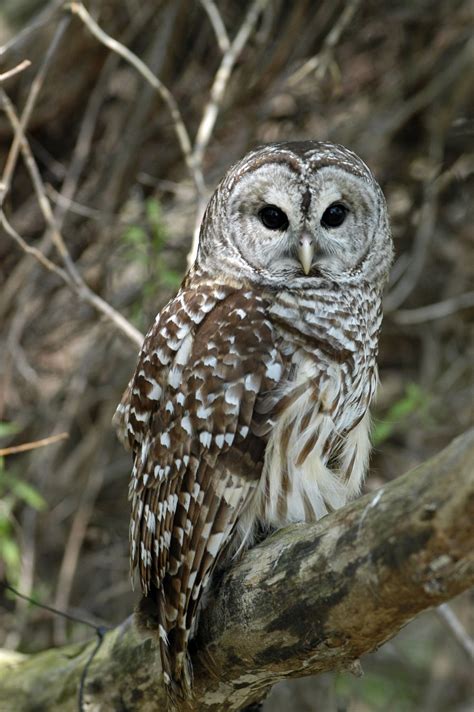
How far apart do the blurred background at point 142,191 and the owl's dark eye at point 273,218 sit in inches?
49.3

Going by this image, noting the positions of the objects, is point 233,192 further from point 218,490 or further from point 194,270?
→ point 218,490

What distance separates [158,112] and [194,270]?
1.57 m

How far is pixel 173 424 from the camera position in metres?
2.28

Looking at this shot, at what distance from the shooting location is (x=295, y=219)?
2430 mm

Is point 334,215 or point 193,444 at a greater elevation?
point 334,215

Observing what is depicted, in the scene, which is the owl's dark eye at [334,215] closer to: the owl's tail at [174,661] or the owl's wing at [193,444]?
the owl's wing at [193,444]

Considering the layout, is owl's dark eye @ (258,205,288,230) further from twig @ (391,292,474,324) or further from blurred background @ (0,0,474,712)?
twig @ (391,292,474,324)

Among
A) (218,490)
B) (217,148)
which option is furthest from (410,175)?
(218,490)

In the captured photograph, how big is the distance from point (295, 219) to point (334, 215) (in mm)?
150

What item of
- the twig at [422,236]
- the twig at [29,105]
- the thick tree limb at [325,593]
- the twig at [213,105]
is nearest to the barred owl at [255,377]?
the thick tree limb at [325,593]

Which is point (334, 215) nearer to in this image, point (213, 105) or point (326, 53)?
point (213, 105)

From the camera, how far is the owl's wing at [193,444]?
2160 mm

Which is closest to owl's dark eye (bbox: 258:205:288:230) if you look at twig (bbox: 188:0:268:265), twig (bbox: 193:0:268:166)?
twig (bbox: 188:0:268:265)

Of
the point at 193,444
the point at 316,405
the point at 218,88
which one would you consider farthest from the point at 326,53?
the point at 193,444
